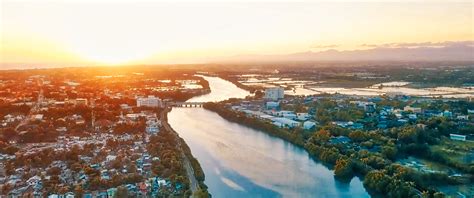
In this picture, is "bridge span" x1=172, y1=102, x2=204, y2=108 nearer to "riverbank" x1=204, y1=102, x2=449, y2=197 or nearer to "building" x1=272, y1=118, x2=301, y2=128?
"building" x1=272, y1=118, x2=301, y2=128

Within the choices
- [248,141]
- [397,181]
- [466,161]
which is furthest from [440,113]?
[397,181]

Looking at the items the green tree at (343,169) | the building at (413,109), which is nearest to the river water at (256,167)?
the green tree at (343,169)

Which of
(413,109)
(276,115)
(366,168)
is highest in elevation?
(413,109)

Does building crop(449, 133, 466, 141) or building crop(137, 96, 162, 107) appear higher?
building crop(137, 96, 162, 107)

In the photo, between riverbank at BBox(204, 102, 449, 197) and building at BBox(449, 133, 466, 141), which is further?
building at BBox(449, 133, 466, 141)

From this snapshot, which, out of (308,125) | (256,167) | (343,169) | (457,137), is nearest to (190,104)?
(308,125)

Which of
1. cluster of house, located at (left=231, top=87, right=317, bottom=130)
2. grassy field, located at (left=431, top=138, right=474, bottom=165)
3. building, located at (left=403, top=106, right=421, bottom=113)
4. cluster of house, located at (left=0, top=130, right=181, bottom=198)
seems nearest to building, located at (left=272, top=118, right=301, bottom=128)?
cluster of house, located at (left=231, top=87, right=317, bottom=130)

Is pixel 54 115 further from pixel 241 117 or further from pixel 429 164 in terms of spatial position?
pixel 429 164

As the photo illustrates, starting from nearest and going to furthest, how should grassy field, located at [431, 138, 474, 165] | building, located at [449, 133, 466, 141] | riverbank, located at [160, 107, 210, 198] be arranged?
riverbank, located at [160, 107, 210, 198] → grassy field, located at [431, 138, 474, 165] → building, located at [449, 133, 466, 141]

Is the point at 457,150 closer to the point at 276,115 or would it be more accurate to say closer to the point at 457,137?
the point at 457,137
